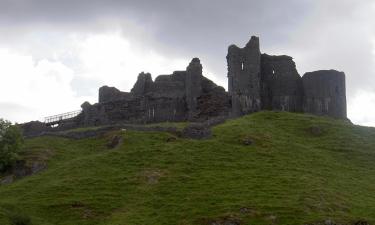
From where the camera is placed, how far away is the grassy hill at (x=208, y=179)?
6744cm

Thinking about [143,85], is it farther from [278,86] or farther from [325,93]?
[325,93]

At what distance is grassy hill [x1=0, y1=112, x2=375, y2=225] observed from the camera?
2655 inches

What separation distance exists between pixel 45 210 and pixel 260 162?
78.0ft

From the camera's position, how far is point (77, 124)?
120812 millimetres

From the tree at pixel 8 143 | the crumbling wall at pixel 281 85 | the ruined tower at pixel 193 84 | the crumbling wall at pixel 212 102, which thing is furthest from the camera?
the ruined tower at pixel 193 84

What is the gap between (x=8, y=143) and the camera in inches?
3492

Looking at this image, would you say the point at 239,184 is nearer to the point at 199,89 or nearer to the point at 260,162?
the point at 260,162

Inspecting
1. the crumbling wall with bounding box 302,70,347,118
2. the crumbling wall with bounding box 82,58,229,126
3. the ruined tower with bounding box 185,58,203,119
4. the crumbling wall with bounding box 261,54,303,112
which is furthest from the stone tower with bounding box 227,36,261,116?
the crumbling wall with bounding box 302,70,347,118

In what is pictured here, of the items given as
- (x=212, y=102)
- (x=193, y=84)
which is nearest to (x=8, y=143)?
(x=212, y=102)

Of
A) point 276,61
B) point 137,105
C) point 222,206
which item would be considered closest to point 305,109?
point 276,61

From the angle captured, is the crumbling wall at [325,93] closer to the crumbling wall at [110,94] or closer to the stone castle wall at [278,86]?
the stone castle wall at [278,86]

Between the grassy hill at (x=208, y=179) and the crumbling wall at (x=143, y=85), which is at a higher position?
the crumbling wall at (x=143, y=85)

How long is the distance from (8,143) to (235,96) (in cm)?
3811

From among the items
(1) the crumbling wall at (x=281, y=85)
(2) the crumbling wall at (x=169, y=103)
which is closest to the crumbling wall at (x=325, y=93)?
(1) the crumbling wall at (x=281, y=85)
